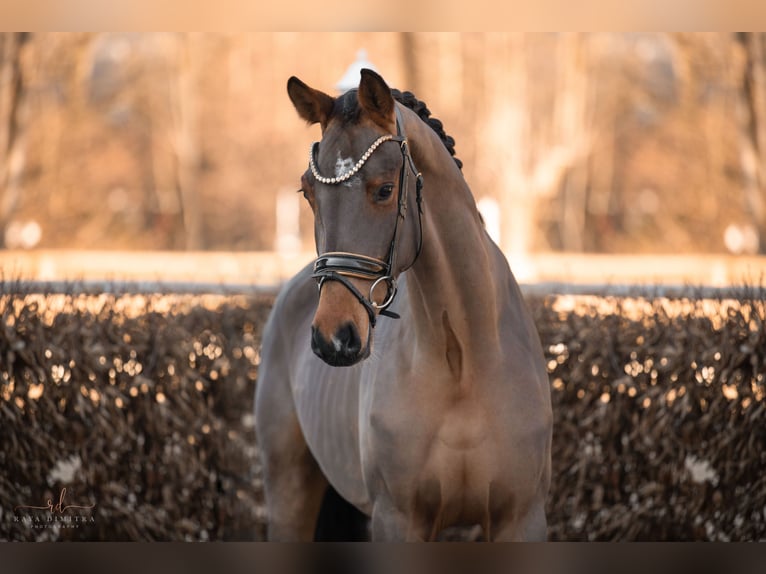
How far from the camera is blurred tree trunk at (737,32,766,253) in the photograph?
1031 centimetres

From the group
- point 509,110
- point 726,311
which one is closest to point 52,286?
point 726,311

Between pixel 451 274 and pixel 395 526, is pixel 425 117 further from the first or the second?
pixel 395 526

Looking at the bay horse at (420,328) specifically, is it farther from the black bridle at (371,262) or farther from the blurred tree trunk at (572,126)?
the blurred tree trunk at (572,126)

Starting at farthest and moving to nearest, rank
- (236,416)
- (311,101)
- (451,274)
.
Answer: (236,416) < (451,274) < (311,101)

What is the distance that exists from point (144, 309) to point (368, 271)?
2.88 m

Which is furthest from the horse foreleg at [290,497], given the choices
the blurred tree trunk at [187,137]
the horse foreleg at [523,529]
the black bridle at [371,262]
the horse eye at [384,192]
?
the blurred tree trunk at [187,137]

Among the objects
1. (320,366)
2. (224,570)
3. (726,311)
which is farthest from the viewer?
(726,311)

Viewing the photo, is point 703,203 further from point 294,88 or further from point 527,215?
point 294,88

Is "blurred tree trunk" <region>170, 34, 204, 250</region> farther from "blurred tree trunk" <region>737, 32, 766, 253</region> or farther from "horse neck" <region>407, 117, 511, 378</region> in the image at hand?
"horse neck" <region>407, 117, 511, 378</region>

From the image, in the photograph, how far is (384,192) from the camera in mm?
2479

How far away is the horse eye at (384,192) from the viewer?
246cm

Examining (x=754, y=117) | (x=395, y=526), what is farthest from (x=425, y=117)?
(x=754, y=117)

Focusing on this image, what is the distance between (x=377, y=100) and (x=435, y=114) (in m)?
10.9

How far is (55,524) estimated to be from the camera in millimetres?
4922
